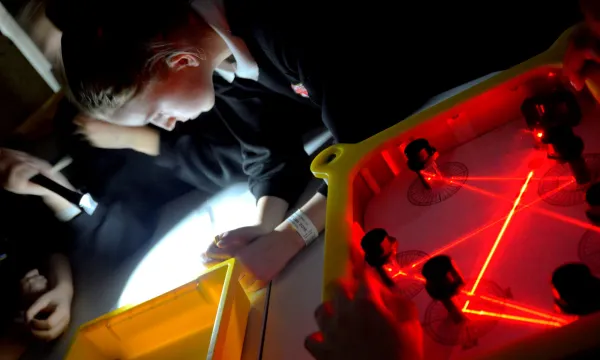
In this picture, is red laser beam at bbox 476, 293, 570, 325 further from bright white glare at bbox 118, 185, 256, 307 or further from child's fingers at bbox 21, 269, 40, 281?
child's fingers at bbox 21, 269, 40, 281

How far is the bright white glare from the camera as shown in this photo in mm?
758

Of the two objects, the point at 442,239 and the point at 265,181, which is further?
the point at 265,181

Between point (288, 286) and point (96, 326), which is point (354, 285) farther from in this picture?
point (96, 326)

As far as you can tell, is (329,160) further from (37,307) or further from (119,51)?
(37,307)

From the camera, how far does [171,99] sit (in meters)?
0.76

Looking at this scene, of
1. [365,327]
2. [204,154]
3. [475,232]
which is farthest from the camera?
[204,154]

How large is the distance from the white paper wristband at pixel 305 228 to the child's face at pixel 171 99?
27 centimetres

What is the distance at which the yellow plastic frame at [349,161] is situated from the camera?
0.46 meters

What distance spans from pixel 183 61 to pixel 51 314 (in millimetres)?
483

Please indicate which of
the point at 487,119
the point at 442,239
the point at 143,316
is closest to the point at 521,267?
the point at 442,239

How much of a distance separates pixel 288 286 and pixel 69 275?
1.67 ft

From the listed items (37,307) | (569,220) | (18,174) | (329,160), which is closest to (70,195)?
(18,174)

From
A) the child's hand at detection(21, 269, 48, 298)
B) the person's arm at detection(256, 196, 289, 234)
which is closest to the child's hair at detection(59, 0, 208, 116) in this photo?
the person's arm at detection(256, 196, 289, 234)

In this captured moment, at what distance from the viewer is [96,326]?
62 centimetres
